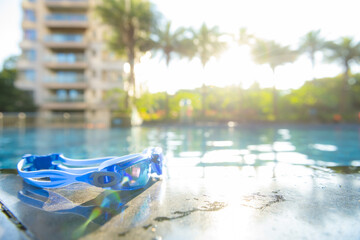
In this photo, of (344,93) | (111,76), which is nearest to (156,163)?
(111,76)

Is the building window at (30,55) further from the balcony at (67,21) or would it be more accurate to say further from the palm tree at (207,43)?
the palm tree at (207,43)

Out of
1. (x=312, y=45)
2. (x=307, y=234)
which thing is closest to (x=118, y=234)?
(x=307, y=234)

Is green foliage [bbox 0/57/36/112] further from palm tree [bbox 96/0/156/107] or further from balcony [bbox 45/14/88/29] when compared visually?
palm tree [bbox 96/0/156/107]

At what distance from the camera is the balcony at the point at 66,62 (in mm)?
35500

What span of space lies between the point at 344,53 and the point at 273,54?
10.0m

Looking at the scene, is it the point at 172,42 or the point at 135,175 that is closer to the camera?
the point at 135,175

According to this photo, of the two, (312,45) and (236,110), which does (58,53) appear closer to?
(236,110)

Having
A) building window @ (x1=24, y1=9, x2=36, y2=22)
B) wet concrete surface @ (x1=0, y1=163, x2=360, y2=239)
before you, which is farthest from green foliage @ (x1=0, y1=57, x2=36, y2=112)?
wet concrete surface @ (x1=0, y1=163, x2=360, y2=239)

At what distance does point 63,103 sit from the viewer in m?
35.6

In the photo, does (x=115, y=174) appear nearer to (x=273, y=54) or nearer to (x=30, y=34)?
(x=273, y=54)

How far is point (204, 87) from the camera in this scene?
31.7m

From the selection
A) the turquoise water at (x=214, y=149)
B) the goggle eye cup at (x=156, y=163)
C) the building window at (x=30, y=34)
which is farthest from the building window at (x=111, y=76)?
the goggle eye cup at (x=156, y=163)

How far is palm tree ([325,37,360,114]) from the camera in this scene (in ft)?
107

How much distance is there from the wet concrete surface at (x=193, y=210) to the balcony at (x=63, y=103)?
34.3 m
